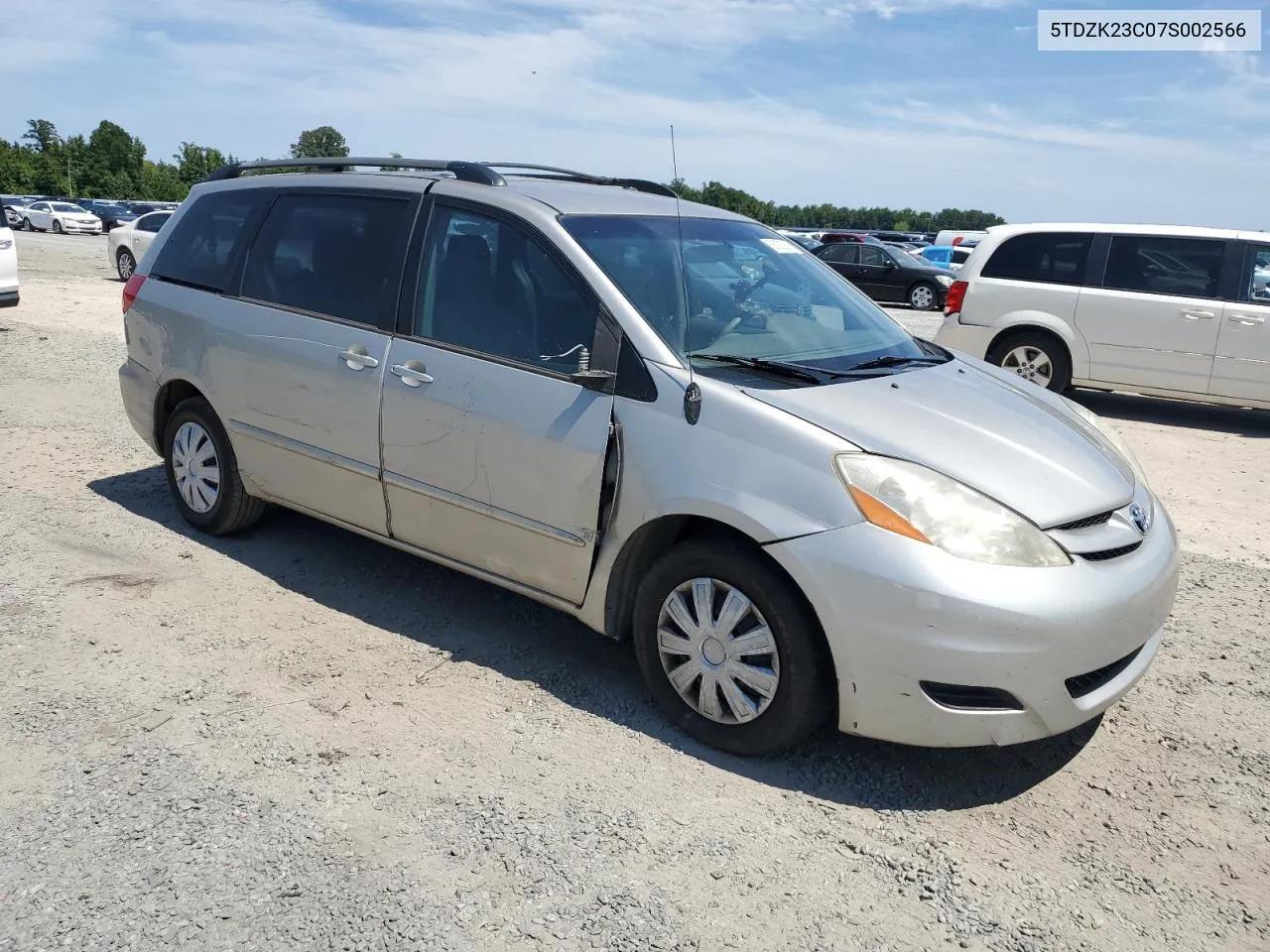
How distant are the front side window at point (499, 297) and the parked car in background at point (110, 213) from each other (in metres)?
43.5

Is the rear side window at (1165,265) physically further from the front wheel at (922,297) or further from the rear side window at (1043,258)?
the front wheel at (922,297)

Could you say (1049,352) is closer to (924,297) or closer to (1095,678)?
(1095,678)

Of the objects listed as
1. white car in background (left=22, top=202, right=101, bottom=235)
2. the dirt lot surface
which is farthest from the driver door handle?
white car in background (left=22, top=202, right=101, bottom=235)

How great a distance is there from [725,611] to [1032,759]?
1.21 metres

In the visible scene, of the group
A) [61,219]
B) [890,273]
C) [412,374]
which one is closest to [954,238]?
[890,273]

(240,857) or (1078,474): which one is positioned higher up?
(1078,474)

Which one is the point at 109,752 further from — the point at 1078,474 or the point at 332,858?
the point at 1078,474

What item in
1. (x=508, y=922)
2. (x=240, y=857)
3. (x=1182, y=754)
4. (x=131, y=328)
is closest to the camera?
(x=508, y=922)

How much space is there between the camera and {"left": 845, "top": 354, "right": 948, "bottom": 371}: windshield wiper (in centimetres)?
402

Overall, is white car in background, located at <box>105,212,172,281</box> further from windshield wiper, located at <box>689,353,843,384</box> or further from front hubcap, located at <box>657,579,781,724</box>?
front hubcap, located at <box>657,579,781,724</box>

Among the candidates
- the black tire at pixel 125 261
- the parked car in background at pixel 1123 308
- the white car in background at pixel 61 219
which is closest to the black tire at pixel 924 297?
the parked car in background at pixel 1123 308

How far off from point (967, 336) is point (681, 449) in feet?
24.8

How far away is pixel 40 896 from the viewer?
2758 mm

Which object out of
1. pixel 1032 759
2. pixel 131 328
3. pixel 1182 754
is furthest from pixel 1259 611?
pixel 131 328
